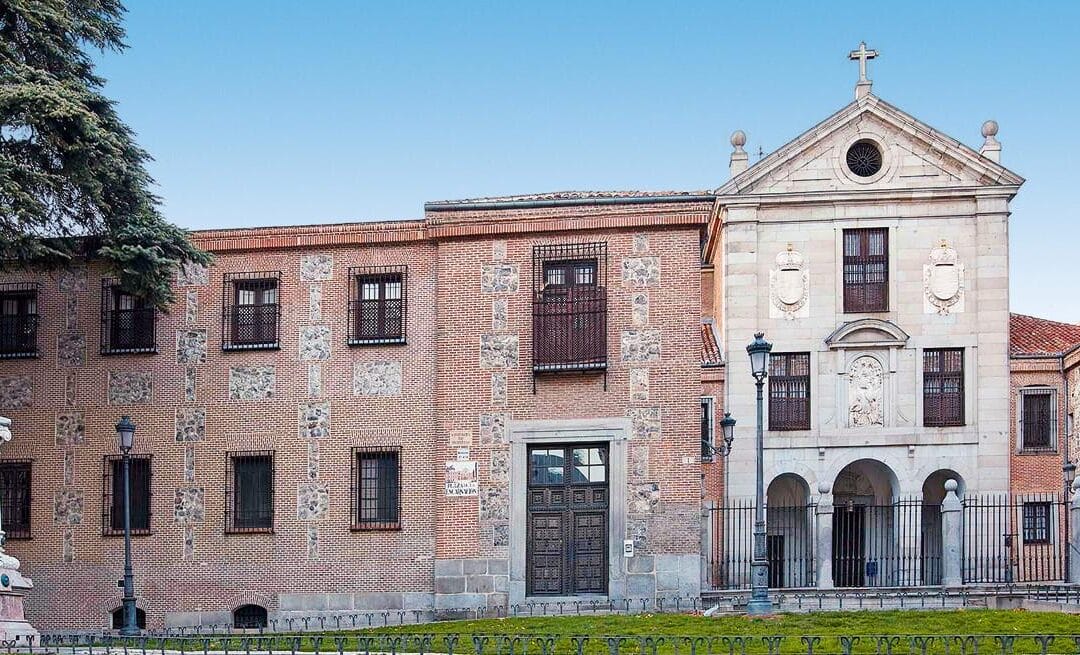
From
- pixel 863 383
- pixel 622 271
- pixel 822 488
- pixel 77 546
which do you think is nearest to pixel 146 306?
pixel 77 546

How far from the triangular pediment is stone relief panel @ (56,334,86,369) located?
1635cm

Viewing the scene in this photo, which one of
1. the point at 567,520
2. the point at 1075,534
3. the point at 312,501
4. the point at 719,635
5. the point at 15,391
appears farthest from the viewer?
the point at 15,391

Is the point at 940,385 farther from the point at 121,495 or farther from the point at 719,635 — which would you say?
the point at 719,635

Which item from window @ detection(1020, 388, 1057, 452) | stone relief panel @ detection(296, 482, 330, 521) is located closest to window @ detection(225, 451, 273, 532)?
stone relief panel @ detection(296, 482, 330, 521)

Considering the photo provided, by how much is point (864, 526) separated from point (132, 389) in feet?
60.4

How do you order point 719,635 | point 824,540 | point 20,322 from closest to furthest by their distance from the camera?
point 719,635 < point 20,322 < point 824,540

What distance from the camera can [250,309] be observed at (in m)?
32.5

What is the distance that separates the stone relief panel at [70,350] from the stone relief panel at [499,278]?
26.1 feet

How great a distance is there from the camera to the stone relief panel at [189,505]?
32125 millimetres

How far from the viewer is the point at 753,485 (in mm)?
41031

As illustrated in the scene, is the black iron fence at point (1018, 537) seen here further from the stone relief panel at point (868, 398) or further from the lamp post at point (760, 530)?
the lamp post at point (760, 530)

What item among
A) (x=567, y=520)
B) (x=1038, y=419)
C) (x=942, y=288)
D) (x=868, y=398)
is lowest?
(x=567, y=520)

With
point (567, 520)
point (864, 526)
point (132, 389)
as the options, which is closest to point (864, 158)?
point (864, 526)

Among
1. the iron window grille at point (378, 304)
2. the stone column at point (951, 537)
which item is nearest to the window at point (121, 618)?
the iron window grille at point (378, 304)
